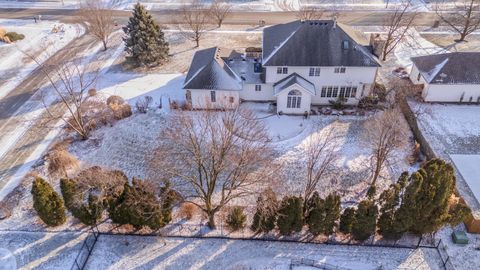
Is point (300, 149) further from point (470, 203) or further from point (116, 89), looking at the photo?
point (116, 89)

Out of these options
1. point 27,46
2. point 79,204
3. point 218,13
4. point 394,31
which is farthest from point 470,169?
point 27,46

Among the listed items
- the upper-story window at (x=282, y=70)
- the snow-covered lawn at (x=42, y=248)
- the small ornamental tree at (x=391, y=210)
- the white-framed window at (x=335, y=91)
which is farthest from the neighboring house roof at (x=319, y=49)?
the snow-covered lawn at (x=42, y=248)

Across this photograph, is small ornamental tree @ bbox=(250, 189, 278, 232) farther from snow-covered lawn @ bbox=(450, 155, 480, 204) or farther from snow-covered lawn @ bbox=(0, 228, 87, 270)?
snow-covered lawn @ bbox=(450, 155, 480, 204)

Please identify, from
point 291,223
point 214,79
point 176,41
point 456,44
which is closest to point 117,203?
point 291,223

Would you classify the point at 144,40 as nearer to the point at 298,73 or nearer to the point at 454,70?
the point at 298,73

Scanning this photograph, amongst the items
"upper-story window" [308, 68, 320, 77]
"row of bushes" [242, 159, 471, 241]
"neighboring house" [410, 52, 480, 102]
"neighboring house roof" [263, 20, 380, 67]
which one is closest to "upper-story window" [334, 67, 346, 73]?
"neighboring house roof" [263, 20, 380, 67]

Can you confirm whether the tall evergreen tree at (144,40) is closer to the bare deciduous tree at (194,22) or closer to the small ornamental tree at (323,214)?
the bare deciduous tree at (194,22)
